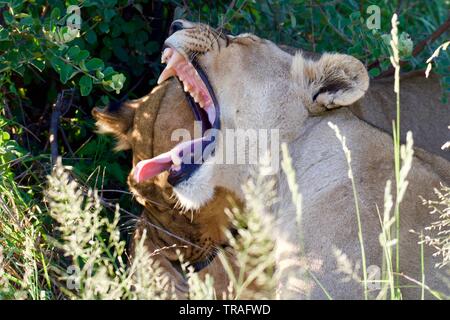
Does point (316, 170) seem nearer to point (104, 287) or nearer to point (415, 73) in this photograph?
point (104, 287)

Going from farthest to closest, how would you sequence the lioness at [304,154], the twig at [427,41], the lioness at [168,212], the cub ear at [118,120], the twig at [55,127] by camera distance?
the twig at [427,41]
the twig at [55,127]
the cub ear at [118,120]
the lioness at [168,212]
the lioness at [304,154]

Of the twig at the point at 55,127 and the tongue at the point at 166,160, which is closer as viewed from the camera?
the tongue at the point at 166,160

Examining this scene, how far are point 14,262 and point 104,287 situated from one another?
1018 mm

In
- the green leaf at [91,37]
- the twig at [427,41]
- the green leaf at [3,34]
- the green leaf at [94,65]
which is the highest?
the green leaf at [3,34]

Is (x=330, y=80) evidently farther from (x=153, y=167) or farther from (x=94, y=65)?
(x=94, y=65)

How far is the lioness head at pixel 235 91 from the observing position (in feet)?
12.4

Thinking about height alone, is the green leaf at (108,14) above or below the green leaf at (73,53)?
above

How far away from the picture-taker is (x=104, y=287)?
2.81 meters

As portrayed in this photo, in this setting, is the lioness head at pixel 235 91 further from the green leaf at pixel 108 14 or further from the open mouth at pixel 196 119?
the green leaf at pixel 108 14

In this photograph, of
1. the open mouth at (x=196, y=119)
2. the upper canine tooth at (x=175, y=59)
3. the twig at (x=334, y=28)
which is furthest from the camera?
the twig at (x=334, y=28)

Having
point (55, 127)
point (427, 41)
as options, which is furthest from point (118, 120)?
point (427, 41)

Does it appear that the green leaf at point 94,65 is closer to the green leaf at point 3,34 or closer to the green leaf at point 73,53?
the green leaf at point 73,53

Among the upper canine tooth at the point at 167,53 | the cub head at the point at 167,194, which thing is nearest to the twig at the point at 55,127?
the cub head at the point at 167,194

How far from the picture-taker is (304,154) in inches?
147
